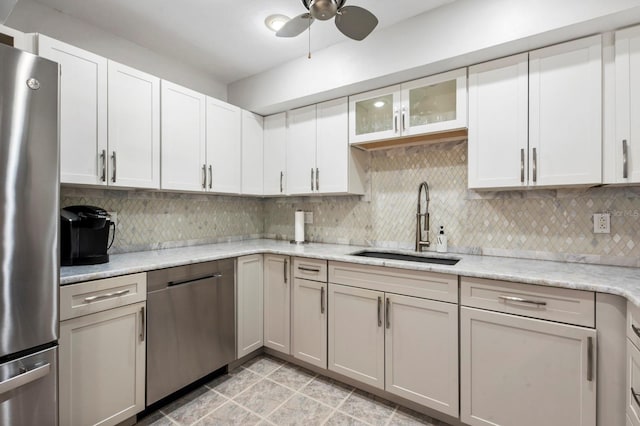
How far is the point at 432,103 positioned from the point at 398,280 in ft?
4.16

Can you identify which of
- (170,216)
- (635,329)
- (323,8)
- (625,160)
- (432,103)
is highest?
(323,8)

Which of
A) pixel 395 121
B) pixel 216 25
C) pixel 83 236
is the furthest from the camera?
pixel 395 121

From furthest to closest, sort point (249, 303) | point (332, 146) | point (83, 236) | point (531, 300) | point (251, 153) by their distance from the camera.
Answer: point (251, 153) < point (332, 146) < point (249, 303) < point (83, 236) < point (531, 300)

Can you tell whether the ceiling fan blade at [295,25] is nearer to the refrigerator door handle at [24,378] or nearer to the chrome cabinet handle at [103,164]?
the chrome cabinet handle at [103,164]

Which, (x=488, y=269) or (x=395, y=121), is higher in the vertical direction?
(x=395, y=121)

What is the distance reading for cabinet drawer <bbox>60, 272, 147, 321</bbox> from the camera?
1.49 metres

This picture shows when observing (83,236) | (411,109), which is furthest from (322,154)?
(83,236)

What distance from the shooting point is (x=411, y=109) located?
2.22 m

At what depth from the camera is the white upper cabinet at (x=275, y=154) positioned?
2920 mm

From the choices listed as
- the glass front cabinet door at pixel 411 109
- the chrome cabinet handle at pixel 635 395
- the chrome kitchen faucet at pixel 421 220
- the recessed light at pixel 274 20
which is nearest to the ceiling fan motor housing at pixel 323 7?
the recessed light at pixel 274 20

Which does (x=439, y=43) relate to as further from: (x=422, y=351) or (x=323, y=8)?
(x=422, y=351)

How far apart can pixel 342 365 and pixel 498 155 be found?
5.75ft

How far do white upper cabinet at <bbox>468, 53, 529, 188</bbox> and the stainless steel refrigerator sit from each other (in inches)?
87.1

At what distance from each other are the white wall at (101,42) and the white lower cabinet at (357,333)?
7.40ft
